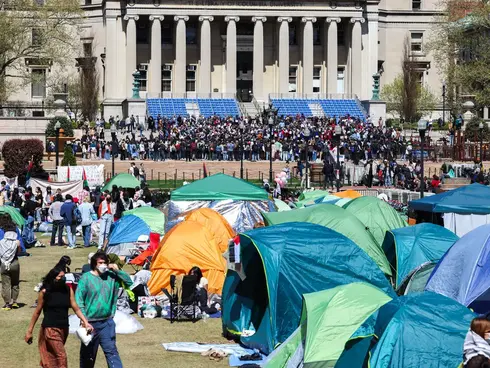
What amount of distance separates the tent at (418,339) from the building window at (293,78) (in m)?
71.7

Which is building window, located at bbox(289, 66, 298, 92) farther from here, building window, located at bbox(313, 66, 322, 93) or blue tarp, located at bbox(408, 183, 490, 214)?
blue tarp, located at bbox(408, 183, 490, 214)

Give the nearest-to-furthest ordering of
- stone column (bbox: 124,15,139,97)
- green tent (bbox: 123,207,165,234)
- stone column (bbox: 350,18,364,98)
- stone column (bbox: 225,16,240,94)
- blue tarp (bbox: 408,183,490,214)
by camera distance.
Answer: blue tarp (bbox: 408,183,490,214) → green tent (bbox: 123,207,165,234) → stone column (bbox: 124,15,139,97) → stone column (bbox: 225,16,240,94) → stone column (bbox: 350,18,364,98)

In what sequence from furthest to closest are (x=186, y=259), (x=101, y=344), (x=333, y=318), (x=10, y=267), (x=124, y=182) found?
(x=124, y=182)
(x=186, y=259)
(x=10, y=267)
(x=333, y=318)
(x=101, y=344)

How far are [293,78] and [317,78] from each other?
1697mm

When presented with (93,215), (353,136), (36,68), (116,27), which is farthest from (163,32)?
(93,215)

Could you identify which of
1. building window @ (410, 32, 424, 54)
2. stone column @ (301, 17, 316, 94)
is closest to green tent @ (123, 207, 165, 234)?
stone column @ (301, 17, 316, 94)

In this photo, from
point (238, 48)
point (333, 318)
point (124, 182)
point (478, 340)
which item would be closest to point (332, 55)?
point (238, 48)

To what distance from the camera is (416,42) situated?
311 feet

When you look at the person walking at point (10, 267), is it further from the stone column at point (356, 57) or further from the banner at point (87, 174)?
the stone column at point (356, 57)

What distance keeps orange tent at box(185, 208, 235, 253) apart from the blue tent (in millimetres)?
8386

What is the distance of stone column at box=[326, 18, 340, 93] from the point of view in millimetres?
83062

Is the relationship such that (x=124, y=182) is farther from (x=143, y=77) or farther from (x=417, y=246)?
(x=143, y=77)

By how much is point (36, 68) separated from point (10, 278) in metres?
67.0

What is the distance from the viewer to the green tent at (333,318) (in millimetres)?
14750
